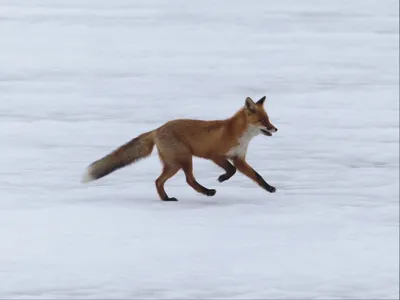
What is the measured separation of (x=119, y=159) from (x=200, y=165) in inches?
47.9

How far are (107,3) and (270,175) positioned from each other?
47.0 feet

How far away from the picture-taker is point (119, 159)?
781 cm

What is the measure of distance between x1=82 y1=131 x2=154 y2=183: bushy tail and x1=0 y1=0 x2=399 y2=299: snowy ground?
0.12 metres

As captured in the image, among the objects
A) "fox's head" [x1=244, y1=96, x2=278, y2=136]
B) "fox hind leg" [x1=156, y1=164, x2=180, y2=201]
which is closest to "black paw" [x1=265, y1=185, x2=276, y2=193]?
"fox's head" [x1=244, y1=96, x2=278, y2=136]

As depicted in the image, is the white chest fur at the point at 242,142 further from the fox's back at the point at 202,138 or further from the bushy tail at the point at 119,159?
the bushy tail at the point at 119,159

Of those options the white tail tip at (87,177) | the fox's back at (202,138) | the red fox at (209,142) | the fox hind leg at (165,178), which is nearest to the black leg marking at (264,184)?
the red fox at (209,142)

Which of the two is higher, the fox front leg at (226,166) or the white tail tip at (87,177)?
the fox front leg at (226,166)

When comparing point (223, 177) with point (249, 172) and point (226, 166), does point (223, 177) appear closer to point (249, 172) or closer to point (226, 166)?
point (226, 166)

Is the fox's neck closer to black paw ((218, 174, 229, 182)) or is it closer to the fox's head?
the fox's head

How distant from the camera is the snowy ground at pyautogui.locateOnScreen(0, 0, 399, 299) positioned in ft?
19.0

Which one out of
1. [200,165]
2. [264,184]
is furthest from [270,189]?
[200,165]

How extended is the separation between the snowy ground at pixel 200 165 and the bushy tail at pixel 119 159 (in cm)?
12

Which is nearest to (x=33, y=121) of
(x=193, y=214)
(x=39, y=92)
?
(x=39, y=92)

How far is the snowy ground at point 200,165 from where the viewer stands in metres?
5.79
